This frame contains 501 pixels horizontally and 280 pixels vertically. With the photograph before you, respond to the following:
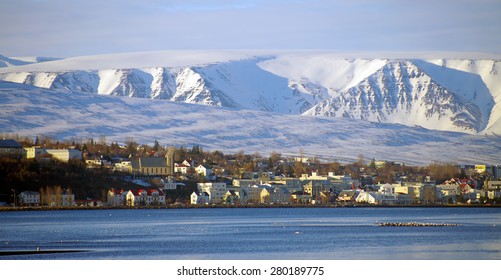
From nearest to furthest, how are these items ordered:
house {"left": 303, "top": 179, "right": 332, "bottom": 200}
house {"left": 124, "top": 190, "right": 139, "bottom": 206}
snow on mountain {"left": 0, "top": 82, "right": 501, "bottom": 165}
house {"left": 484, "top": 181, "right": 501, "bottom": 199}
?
1. house {"left": 124, "top": 190, "right": 139, "bottom": 206}
2. house {"left": 484, "top": 181, "right": 501, "bottom": 199}
3. house {"left": 303, "top": 179, "right": 332, "bottom": 200}
4. snow on mountain {"left": 0, "top": 82, "right": 501, "bottom": 165}

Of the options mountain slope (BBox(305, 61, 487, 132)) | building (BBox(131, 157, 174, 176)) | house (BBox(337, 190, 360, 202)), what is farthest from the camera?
mountain slope (BBox(305, 61, 487, 132))

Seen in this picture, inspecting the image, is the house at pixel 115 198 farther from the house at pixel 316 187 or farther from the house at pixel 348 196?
the house at pixel 348 196

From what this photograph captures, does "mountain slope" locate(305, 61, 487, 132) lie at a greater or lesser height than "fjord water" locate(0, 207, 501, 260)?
greater

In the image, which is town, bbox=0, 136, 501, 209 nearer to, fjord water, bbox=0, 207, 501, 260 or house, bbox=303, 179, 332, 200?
house, bbox=303, 179, 332, 200

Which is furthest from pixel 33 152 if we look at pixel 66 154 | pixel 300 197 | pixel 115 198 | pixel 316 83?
pixel 316 83

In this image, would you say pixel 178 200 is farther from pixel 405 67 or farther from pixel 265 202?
pixel 405 67

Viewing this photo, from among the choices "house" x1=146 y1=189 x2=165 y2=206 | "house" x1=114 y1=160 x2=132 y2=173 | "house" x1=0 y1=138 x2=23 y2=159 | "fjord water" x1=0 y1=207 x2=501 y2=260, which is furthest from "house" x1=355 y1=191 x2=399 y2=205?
"house" x1=0 y1=138 x2=23 y2=159

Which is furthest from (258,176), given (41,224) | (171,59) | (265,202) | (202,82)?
(202,82)
